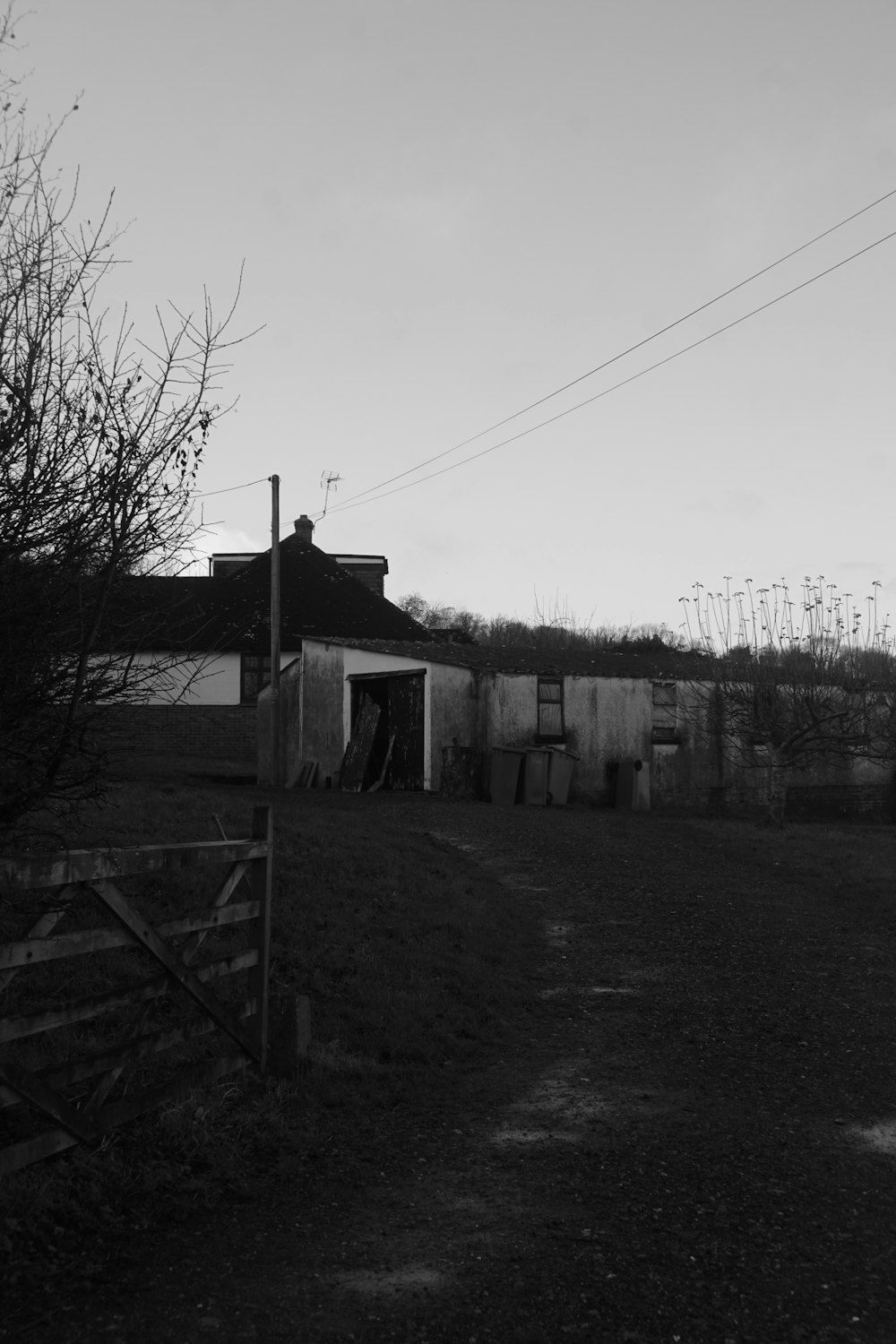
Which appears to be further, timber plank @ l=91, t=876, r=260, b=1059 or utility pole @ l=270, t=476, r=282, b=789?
Result: utility pole @ l=270, t=476, r=282, b=789

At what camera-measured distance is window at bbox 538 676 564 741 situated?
82.0 feet

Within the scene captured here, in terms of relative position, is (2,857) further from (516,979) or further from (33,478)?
(516,979)

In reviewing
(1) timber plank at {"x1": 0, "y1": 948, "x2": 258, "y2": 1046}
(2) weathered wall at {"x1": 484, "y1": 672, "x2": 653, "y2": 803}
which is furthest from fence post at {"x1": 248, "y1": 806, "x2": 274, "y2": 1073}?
(2) weathered wall at {"x1": 484, "y1": 672, "x2": 653, "y2": 803}

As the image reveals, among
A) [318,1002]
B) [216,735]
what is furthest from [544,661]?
[318,1002]

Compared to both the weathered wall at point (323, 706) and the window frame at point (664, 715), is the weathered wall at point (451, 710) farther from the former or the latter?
the window frame at point (664, 715)

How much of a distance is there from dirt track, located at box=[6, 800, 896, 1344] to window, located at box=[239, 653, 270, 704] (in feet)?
85.0

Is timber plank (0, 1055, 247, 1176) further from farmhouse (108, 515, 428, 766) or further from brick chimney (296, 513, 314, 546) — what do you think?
brick chimney (296, 513, 314, 546)

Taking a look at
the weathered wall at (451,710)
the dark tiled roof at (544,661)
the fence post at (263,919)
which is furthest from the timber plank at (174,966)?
the dark tiled roof at (544,661)

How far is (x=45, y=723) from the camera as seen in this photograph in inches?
185

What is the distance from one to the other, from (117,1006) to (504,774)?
1856 centimetres

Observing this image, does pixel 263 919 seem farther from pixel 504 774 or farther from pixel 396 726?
pixel 396 726

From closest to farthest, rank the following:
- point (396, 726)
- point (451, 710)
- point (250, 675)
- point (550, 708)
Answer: point (451, 710), point (396, 726), point (550, 708), point (250, 675)

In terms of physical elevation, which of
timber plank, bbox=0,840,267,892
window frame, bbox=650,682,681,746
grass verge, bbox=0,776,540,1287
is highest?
window frame, bbox=650,682,681,746

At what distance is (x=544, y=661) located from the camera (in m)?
26.6
